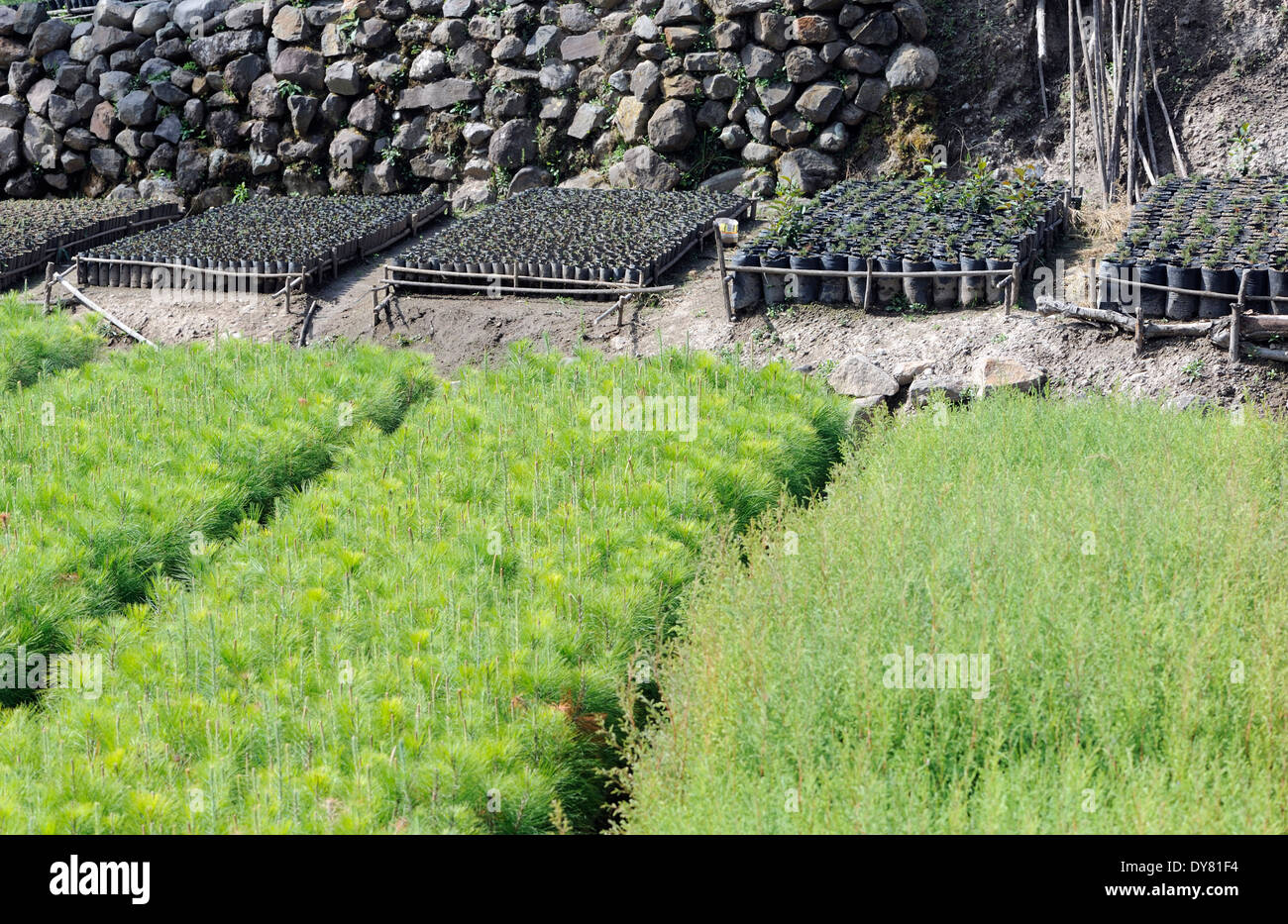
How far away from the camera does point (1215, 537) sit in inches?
201

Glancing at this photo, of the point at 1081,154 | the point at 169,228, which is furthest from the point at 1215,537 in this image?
the point at 169,228

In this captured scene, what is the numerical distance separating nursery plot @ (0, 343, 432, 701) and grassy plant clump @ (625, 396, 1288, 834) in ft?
9.64

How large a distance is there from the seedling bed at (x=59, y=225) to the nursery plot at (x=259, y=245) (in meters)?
0.88

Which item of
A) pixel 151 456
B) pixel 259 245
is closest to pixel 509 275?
pixel 259 245

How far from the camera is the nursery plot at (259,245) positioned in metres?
12.8

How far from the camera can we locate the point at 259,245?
44.1 ft

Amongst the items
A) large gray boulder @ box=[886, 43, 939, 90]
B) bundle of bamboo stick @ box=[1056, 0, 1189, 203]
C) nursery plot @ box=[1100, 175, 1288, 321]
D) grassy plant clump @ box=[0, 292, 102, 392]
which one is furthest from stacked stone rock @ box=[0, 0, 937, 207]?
grassy plant clump @ box=[0, 292, 102, 392]

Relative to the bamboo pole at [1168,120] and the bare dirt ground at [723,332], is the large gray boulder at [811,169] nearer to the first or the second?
the bare dirt ground at [723,332]

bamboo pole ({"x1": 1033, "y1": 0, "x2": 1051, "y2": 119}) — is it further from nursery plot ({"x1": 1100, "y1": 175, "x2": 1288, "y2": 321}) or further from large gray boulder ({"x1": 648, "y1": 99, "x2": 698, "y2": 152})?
large gray boulder ({"x1": 648, "y1": 99, "x2": 698, "y2": 152})

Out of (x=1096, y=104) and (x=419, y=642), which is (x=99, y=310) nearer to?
(x=419, y=642)

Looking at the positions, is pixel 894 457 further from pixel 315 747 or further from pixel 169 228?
pixel 169 228

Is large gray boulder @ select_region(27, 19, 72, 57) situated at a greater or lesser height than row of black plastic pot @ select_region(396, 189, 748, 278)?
greater

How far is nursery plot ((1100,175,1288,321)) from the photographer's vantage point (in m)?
9.14

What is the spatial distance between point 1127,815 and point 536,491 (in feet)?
12.6
